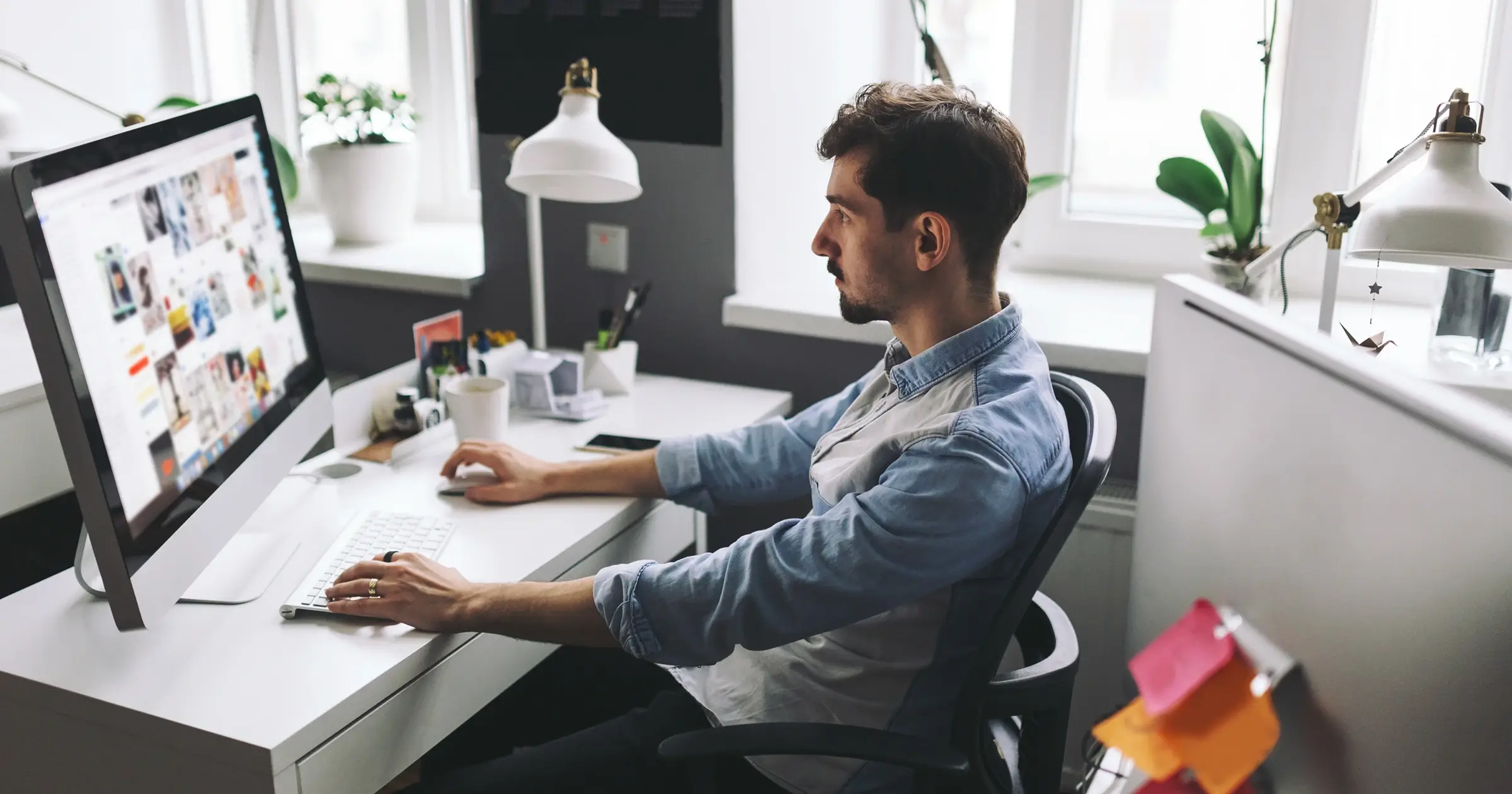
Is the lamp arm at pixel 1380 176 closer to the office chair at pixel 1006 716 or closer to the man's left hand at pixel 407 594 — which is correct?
the office chair at pixel 1006 716

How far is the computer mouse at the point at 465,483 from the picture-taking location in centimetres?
158

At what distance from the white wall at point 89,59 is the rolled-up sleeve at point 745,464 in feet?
6.14

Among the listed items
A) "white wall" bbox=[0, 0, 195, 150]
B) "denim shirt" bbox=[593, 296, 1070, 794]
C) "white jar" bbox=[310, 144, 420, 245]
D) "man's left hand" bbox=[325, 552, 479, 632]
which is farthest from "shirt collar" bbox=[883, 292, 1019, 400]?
"white wall" bbox=[0, 0, 195, 150]

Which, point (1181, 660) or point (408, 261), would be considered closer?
point (1181, 660)

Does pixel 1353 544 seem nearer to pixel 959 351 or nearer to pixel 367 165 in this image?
pixel 959 351

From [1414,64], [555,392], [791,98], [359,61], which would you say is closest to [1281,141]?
[1414,64]

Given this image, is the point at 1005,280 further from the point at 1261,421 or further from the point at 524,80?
the point at 1261,421

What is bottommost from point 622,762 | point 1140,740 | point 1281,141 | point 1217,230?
point 622,762

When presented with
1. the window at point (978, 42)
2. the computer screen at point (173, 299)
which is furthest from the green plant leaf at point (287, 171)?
the window at point (978, 42)

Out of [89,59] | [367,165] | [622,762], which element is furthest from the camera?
[89,59]

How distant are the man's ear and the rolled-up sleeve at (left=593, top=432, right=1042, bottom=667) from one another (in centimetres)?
21

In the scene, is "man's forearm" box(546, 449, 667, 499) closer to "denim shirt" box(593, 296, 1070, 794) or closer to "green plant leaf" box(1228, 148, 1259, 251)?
"denim shirt" box(593, 296, 1070, 794)

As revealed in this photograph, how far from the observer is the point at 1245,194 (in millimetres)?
1818

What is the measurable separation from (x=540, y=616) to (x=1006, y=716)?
47cm
